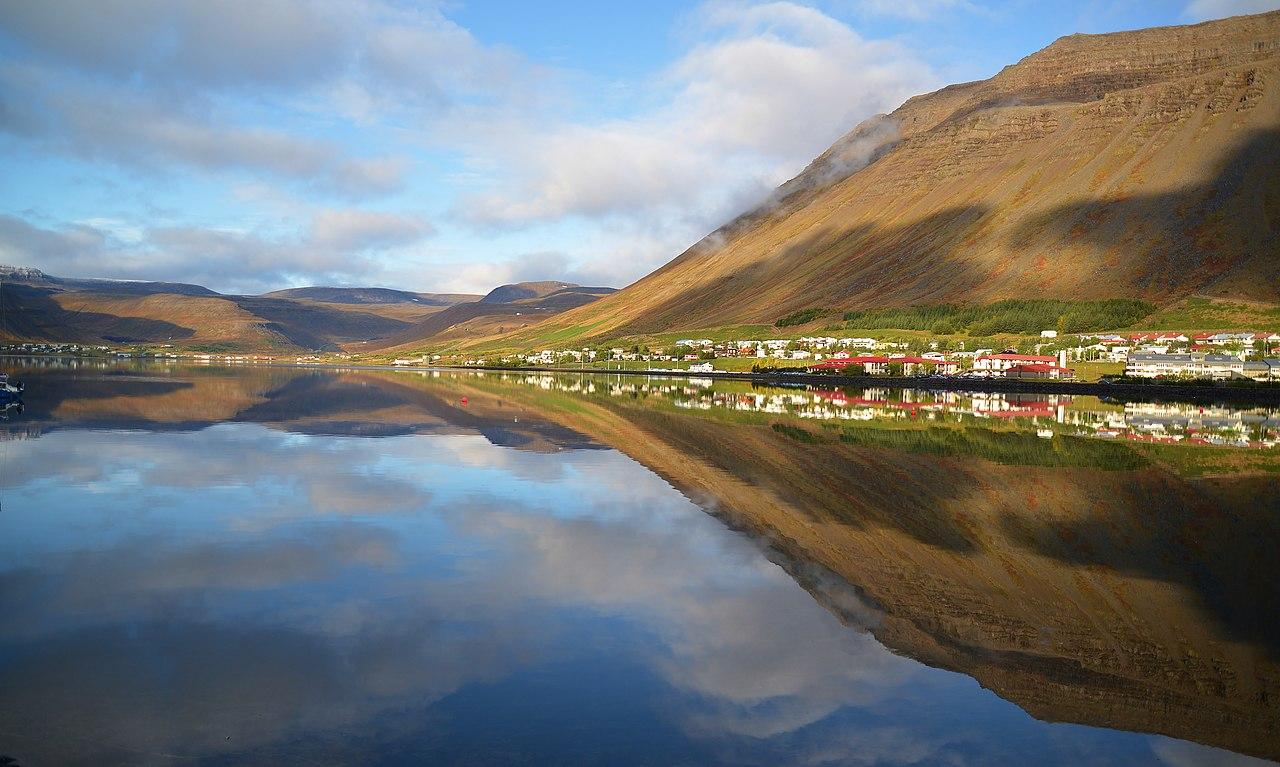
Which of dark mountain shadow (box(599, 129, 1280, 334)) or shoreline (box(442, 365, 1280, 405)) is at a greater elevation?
dark mountain shadow (box(599, 129, 1280, 334))

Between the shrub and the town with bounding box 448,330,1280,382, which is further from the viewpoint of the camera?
the shrub

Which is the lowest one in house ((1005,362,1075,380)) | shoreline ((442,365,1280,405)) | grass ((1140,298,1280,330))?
shoreline ((442,365,1280,405))

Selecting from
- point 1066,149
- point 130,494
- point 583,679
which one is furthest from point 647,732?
point 1066,149

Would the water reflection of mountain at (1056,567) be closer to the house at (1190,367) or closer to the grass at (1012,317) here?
the house at (1190,367)

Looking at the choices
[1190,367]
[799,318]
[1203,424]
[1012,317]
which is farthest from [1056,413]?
[799,318]

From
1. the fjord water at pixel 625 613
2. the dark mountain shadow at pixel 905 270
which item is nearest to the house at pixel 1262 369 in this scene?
the dark mountain shadow at pixel 905 270

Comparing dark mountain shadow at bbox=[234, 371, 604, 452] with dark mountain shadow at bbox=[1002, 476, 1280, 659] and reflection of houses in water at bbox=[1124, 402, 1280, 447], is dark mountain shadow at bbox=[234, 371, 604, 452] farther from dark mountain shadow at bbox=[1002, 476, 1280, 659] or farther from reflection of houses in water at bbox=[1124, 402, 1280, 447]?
reflection of houses in water at bbox=[1124, 402, 1280, 447]

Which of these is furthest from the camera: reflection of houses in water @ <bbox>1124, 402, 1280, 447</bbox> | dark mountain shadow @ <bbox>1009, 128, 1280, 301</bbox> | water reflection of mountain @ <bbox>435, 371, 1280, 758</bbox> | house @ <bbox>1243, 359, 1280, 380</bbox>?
dark mountain shadow @ <bbox>1009, 128, 1280, 301</bbox>

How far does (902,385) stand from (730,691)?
342 ft

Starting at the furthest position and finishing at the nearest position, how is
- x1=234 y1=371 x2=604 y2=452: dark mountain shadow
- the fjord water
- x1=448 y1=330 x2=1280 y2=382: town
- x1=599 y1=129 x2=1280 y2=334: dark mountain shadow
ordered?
x1=599 y1=129 x2=1280 y2=334: dark mountain shadow
x1=448 y1=330 x2=1280 y2=382: town
x1=234 y1=371 x2=604 y2=452: dark mountain shadow
the fjord water

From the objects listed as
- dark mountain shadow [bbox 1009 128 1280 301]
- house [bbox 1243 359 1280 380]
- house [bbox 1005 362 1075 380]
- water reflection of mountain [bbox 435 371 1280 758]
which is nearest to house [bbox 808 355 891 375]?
house [bbox 1005 362 1075 380]

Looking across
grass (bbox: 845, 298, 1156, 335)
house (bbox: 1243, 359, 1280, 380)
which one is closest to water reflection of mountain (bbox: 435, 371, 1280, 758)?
house (bbox: 1243, 359, 1280, 380)

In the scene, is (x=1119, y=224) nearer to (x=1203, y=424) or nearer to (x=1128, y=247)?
(x=1128, y=247)

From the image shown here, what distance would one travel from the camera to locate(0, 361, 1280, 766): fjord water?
8852 millimetres
